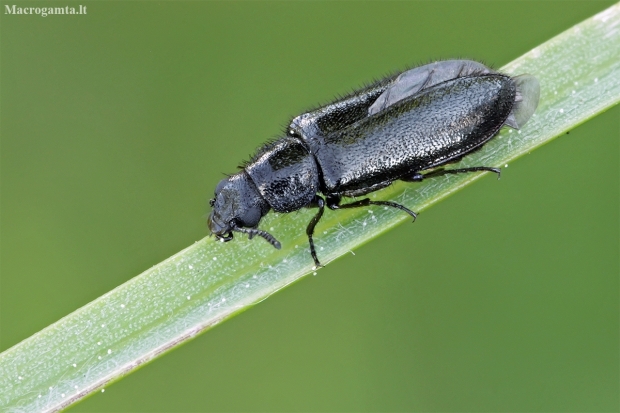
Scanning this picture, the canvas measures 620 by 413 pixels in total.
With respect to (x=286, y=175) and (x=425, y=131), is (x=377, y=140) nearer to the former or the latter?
(x=425, y=131)

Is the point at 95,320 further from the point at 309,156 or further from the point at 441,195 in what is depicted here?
the point at 441,195

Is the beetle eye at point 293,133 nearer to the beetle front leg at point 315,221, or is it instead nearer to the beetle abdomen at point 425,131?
the beetle abdomen at point 425,131

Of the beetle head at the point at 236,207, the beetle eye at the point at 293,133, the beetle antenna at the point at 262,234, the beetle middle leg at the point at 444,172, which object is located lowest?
the beetle middle leg at the point at 444,172

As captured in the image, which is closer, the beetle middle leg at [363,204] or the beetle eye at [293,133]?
the beetle middle leg at [363,204]

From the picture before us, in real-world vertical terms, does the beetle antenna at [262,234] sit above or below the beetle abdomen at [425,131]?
below

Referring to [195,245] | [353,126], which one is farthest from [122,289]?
[353,126]

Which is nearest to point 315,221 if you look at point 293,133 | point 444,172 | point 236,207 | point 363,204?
point 363,204

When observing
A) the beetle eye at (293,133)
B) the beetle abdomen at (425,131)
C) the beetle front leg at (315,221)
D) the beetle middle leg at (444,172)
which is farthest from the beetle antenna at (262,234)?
the beetle middle leg at (444,172)
